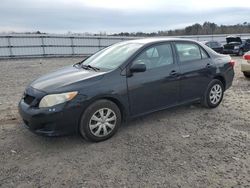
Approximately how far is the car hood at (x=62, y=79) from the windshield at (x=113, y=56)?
35 cm

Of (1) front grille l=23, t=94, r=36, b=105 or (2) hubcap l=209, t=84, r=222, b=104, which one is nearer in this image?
(1) front grille l=23, t=94, r=36, b=105

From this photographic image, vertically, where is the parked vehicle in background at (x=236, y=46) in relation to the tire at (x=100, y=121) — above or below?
above

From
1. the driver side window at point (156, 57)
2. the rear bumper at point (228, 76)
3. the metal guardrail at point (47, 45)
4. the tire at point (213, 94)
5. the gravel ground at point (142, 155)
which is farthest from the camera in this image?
the metal guardrail at point (47, 45)

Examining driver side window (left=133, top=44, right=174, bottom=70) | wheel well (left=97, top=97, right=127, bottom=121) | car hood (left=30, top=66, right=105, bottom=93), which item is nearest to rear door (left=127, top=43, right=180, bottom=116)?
driver side window (left=133, top=44, right=174, bottom=70)

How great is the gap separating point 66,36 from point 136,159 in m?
16.5

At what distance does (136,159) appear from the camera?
12.3 ft

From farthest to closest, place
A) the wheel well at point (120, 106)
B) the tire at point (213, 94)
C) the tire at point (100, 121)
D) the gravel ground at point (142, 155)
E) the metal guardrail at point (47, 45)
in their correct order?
the metal guardrail at point (47, 45)
the tire at point (213, 94)
the wheel well at point (120, 106)
the tire at point (100, 121)
the gravel ground at point (142, 155)

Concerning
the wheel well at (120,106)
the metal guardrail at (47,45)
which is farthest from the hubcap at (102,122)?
the metal guardrail at (47,45)

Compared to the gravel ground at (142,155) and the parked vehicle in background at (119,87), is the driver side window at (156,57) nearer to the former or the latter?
the parked vehicle in background at (119,87)

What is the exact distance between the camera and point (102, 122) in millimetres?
4215

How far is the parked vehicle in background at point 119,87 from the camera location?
3.93 m

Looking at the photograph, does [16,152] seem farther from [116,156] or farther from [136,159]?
[136,159]

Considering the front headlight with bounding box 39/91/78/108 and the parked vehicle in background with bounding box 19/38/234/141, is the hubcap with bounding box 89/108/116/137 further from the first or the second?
the front headlight with bounding box 39/91/78/108

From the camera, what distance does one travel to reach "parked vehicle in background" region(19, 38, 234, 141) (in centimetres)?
393
